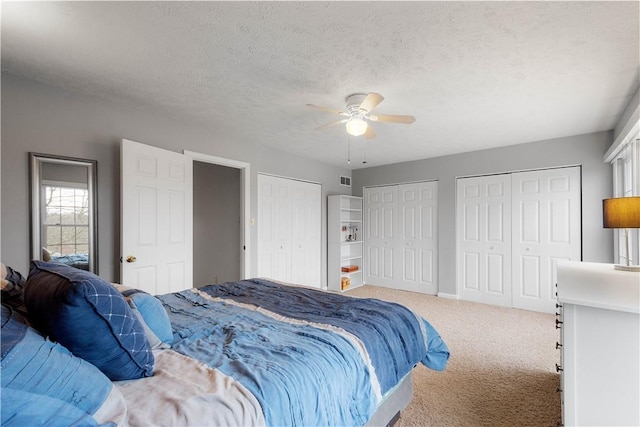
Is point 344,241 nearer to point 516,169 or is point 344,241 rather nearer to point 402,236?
point 402,236

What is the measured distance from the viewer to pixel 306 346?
4.47 ft

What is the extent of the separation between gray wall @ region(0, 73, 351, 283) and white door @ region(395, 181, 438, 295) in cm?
327

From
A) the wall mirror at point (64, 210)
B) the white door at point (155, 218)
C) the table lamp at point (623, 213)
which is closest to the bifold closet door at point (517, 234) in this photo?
the table lamp at point (623, 213)

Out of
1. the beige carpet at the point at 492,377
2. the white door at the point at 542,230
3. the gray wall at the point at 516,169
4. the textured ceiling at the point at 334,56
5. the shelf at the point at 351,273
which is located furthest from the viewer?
the shelf at the point at 351,273

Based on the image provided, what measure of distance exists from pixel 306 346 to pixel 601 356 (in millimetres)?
1392

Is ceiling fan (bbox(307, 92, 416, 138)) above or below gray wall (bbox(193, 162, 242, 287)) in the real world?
above

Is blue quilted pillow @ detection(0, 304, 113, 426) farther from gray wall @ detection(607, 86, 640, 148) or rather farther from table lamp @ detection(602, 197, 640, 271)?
gray wall @ detection(607, 86, 640, 148)

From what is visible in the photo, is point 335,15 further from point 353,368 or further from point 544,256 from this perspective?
point 544,256

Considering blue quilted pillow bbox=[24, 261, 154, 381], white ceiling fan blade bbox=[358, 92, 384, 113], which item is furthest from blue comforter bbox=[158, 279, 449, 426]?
Answer: white ceiling fan blade bbox=[358, 92, 384, 113]

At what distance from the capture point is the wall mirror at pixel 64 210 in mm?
2328

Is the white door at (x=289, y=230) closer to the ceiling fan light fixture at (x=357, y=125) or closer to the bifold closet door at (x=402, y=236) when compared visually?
the bifold closet door at (x=402, y=236)

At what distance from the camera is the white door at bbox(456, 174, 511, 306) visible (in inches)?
175

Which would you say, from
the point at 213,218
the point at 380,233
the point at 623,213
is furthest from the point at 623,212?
the point at 213,218

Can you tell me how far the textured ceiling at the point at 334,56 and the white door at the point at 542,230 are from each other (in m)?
1.09
